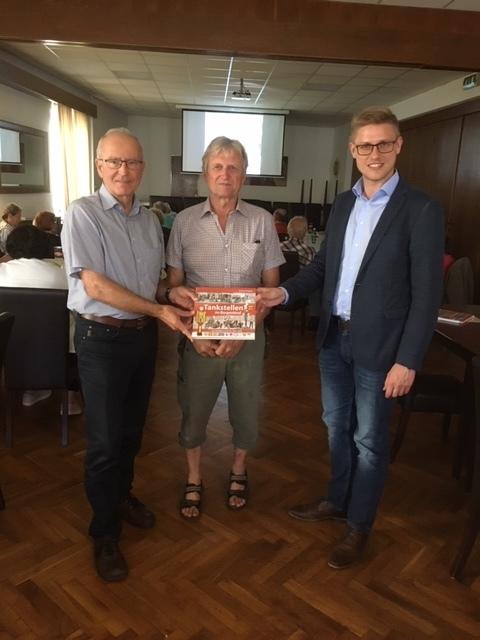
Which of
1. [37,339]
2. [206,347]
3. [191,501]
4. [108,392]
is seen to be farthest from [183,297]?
[37,339]

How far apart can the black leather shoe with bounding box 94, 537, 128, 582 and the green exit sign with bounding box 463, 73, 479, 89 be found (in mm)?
5976

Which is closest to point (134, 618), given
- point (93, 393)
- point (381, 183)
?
point (93, 393)

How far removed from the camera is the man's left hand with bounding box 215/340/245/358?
6.39ft

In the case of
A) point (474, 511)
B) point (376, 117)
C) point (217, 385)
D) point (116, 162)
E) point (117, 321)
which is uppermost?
point (376, 117)

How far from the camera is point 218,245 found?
1963 millimetres

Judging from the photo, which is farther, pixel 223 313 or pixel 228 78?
pixel 228 78

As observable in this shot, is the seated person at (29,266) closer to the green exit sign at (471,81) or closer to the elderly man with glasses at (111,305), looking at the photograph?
the elderly man with glasses at (111,305)

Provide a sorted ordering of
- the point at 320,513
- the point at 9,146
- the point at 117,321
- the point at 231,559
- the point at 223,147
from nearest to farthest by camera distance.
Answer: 1. the point at 117,321
2. the point at 223,147
3. the point at 231,559
4. the point at 320,513
5. the point at 9,146

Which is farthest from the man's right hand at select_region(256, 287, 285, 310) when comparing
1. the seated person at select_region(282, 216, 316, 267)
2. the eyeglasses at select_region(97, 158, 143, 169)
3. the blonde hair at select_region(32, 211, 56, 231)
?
the blonde hair at select_region(32, 211, 56, 231)

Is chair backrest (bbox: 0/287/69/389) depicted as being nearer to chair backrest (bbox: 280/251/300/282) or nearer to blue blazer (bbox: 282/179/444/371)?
blue blazer (bbox: 282/179/444/371)

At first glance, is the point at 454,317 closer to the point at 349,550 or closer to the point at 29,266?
the point at 349,550

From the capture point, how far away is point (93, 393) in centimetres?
178

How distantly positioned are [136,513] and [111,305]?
0.98 meters

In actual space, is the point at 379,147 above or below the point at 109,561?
above
